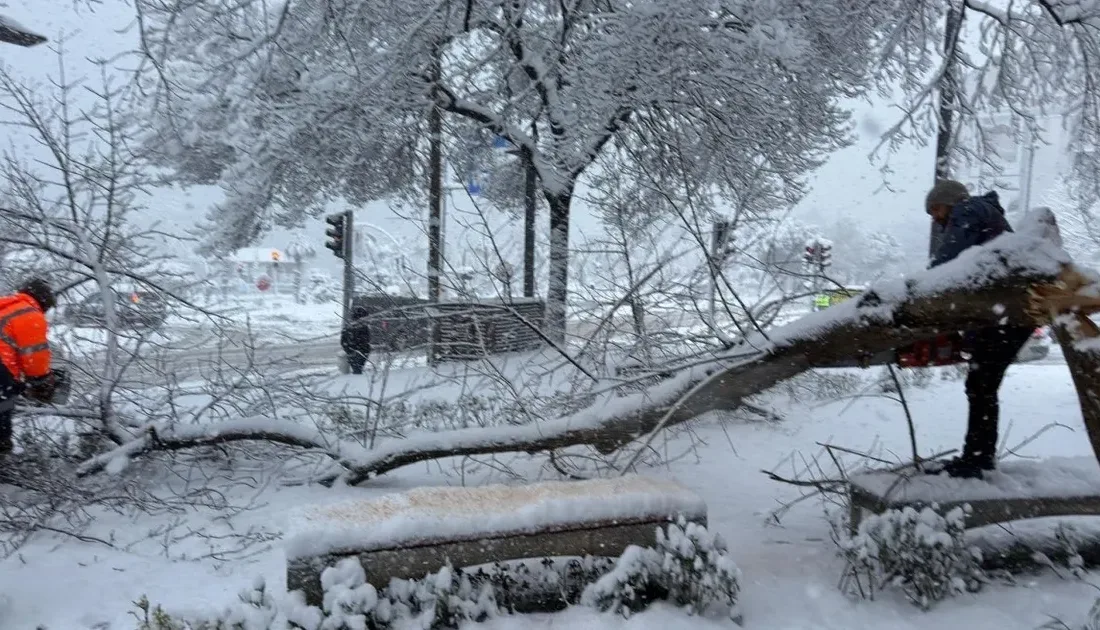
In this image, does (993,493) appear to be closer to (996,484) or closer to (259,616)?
(996,484)

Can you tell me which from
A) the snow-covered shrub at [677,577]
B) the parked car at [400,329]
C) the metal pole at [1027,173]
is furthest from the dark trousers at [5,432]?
the metal pole at [1027,173]

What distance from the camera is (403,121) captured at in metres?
12.0

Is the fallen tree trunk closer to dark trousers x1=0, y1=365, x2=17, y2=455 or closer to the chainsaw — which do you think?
the chainsaw

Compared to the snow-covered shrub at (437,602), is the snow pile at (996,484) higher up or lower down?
higher up

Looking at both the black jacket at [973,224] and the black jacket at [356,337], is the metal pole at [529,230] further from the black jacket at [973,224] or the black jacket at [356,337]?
the black jacket at [973,224]

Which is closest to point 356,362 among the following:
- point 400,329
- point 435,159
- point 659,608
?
point 400,329

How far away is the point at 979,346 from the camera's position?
4.23m

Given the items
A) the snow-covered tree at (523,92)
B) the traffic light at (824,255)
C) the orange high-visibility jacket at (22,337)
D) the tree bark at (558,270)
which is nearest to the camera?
the orange high-visibility jacket at (22,337)

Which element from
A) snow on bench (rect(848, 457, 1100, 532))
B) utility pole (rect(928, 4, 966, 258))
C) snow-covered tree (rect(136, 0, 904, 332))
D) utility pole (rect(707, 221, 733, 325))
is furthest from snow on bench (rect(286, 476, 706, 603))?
utility pole (rect(928, 4, 966, 258))

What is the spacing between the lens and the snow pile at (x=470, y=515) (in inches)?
137

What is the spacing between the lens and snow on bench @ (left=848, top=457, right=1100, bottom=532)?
3.94 metres

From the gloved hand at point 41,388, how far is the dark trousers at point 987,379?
6.06 metres

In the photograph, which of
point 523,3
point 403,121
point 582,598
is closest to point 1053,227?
point 582,598

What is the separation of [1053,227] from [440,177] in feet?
33.1
